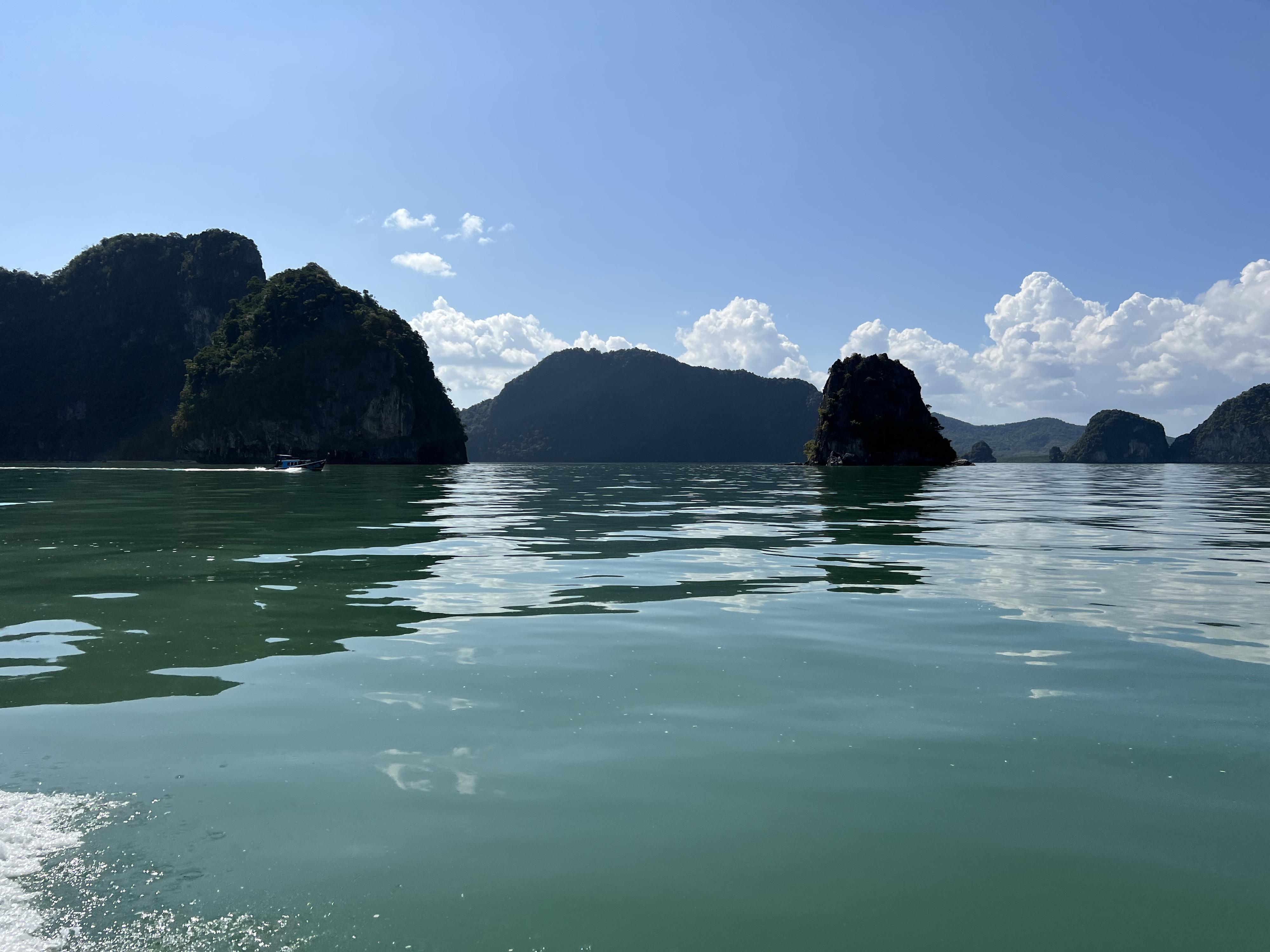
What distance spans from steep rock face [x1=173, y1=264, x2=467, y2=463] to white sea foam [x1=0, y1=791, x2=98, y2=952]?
18552cm

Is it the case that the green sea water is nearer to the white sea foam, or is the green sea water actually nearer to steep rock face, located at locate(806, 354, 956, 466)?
the white sea foam

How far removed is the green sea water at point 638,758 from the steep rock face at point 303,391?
179 m

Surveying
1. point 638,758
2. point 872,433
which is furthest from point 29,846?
point 872,433

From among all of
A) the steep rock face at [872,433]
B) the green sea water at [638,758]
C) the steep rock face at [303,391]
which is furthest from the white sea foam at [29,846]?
the steep rock face at [303,391]

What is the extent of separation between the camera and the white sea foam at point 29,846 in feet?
12.2

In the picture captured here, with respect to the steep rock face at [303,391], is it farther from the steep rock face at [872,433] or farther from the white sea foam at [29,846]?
the white sea foam at [29,846]

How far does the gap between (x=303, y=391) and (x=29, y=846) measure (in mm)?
197683

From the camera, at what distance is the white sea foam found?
3.72 metres

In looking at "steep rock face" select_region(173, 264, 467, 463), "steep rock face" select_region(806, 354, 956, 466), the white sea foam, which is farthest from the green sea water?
"steep rock face" select_region(173, 264, 467, 463)

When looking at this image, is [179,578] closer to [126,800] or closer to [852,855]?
[126,800]

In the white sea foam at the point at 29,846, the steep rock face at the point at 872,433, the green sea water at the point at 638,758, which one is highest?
the steep rock face at the point at 872,433

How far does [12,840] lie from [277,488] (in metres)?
49.6

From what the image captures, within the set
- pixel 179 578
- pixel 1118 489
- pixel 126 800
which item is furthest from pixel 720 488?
pixel 126 800

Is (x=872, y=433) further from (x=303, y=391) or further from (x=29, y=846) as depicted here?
(x=29, y=846)
